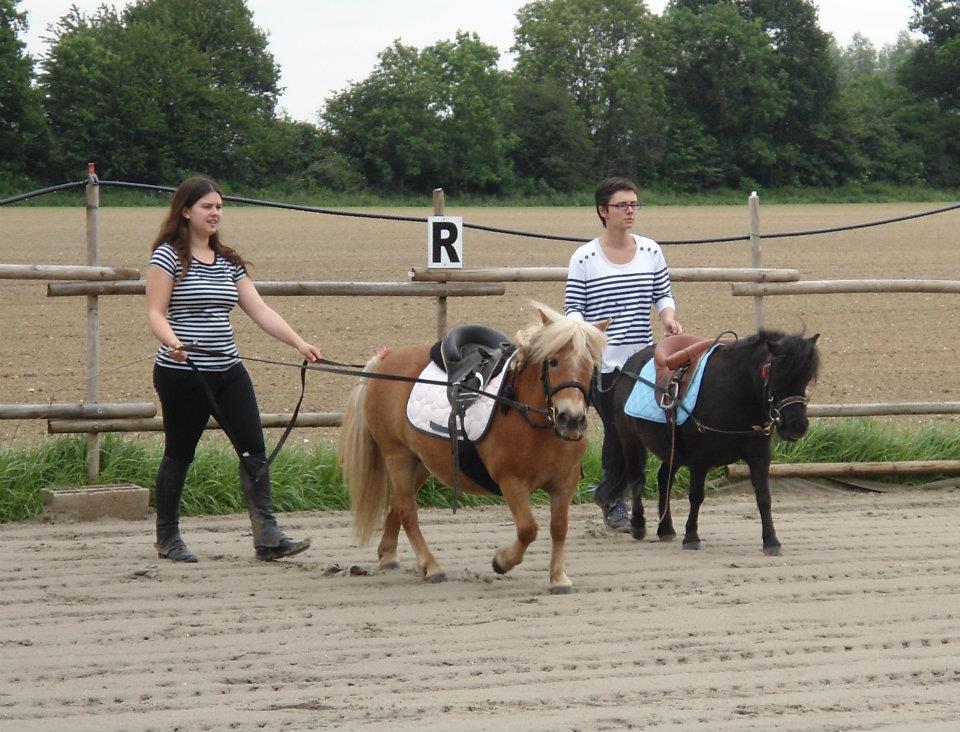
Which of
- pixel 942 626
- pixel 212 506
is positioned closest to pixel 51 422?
pixel 212 506

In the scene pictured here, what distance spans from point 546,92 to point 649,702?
60.4 meters

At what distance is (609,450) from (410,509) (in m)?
1.81

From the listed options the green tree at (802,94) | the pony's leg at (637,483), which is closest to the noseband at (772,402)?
the pony's leg at (637,483)

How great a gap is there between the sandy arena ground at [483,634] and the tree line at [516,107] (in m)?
42.6

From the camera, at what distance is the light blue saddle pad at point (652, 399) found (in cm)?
718

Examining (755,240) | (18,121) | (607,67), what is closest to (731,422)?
(755,240)

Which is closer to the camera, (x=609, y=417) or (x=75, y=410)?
(x=609, y=417)

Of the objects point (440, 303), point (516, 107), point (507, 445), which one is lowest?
point (507, 445)

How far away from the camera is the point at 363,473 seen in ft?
22.0

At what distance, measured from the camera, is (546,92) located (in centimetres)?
6303

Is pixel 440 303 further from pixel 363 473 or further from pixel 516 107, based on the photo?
pixel 516 107

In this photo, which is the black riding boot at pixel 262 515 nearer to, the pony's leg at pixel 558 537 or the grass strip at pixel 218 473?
the pony's leg at pixel 558 537

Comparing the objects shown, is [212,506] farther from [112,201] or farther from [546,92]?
[546,92]

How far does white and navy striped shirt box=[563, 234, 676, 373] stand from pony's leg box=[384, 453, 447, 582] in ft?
4.20
